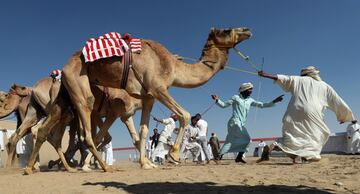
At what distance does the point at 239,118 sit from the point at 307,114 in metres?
2.28

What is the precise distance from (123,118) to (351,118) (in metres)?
5.26

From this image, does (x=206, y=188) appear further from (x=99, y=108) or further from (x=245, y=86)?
(x=245, y=86)

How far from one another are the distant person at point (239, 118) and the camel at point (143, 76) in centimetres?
242

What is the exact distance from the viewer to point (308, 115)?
8.54 m

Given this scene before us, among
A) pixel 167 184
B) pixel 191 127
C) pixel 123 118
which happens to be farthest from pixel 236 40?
pixel 191 127

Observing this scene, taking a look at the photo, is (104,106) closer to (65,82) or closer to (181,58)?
(65,82)

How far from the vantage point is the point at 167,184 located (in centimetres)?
530

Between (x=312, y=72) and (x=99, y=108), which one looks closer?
(x=312, y=72)

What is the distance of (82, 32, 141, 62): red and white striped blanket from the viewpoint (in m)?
7.84

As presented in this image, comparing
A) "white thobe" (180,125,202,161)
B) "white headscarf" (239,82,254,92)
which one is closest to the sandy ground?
"white headscarf" (239,82,254,92)

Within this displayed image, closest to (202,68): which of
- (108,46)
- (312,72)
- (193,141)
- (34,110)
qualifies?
(108,46)

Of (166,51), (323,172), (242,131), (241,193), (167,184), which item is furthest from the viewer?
(242,131)

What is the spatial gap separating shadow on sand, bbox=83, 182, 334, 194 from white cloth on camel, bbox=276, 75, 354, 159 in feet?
12.2

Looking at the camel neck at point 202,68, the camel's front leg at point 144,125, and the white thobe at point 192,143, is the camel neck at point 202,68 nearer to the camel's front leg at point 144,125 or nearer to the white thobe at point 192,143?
the camel's front leg at point 144,125
